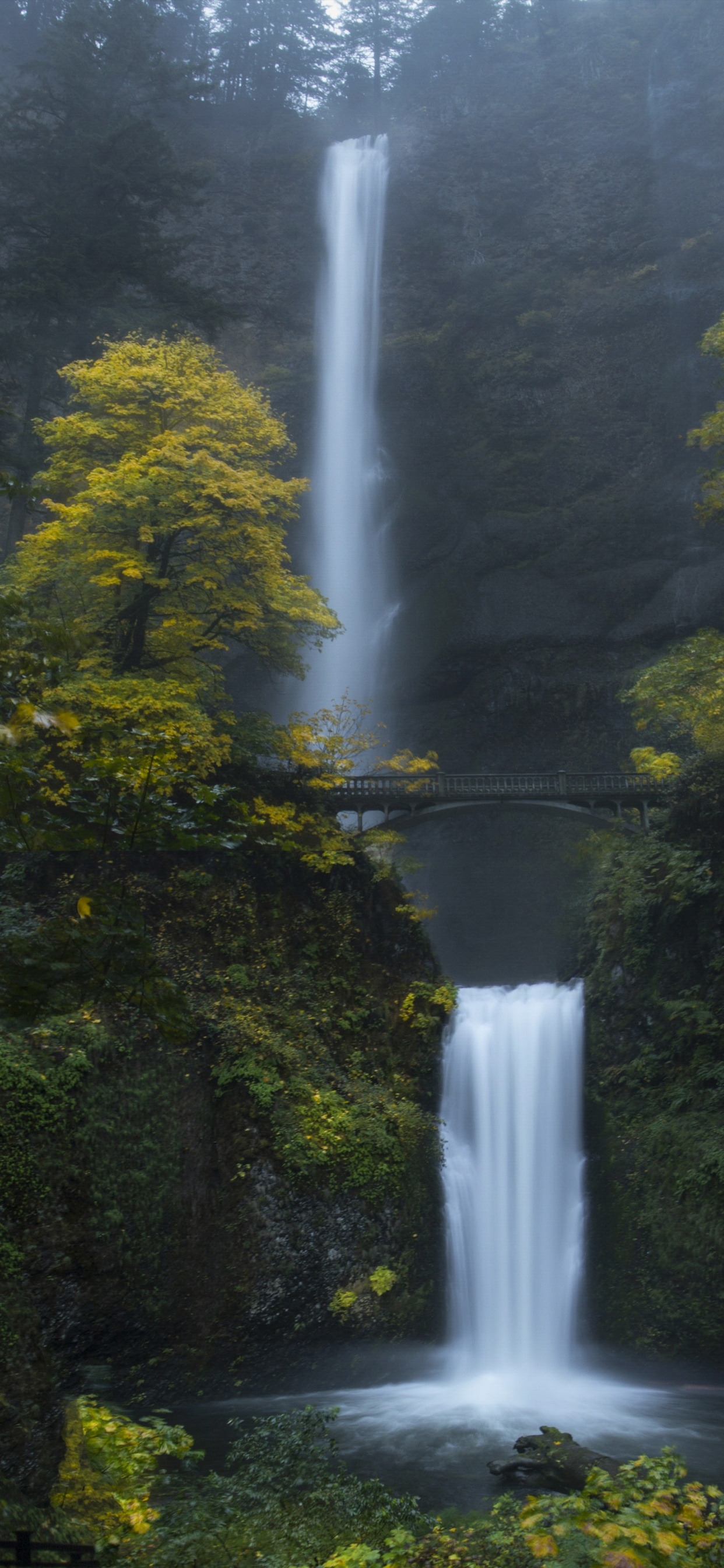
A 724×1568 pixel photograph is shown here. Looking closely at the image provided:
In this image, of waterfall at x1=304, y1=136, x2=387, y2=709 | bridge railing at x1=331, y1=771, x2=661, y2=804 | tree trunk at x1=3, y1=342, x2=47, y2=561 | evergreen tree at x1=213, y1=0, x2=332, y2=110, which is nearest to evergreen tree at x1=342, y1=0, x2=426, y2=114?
evergreen tree at x1=213, y1=0, x2=332, y2=110

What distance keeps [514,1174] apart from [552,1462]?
630cm

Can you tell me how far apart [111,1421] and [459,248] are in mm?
43544

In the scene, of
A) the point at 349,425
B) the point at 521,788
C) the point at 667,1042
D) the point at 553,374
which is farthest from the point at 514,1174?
the point at 553,374

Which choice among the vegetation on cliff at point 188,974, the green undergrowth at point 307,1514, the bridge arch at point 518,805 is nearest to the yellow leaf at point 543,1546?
the green undergrowth at point 307,1514

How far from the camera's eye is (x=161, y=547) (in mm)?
17797

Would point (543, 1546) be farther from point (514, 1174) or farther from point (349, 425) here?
point (349, 425)

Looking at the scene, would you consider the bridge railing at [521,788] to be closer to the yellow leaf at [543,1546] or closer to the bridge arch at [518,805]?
the bridge arch at [518,805]

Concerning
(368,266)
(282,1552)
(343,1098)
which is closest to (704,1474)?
(282,1552)

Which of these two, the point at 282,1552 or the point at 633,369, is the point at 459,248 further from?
the point at 282,1552

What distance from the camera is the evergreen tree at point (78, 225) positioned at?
2095cm

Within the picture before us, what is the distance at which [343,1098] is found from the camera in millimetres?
14484

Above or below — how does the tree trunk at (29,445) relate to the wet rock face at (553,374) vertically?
below

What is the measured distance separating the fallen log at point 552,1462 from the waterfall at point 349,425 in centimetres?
2470

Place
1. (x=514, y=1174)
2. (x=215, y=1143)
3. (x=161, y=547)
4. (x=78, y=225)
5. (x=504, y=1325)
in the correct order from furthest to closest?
1. (x=78, y=225)
2. (x=161, y=547)
3. (x=514, y=1174)
4. (x=504, y=1325)
5. (x=215, y=1143)
